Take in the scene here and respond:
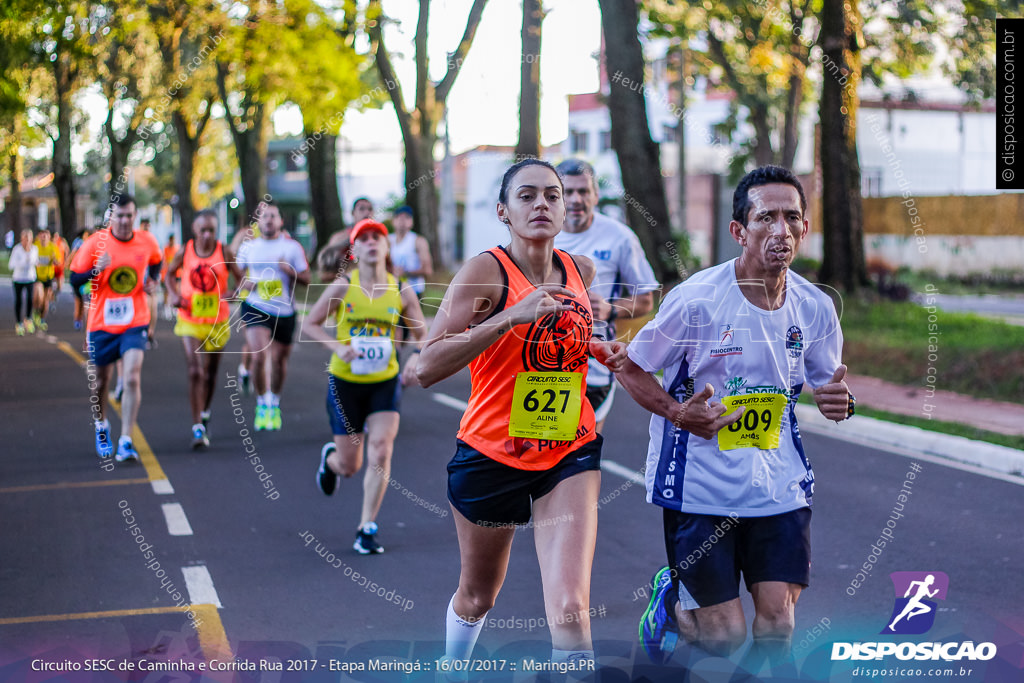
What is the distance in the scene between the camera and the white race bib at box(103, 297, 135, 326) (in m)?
9.25

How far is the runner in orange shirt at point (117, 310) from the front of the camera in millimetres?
9234

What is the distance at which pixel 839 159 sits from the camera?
740 inches

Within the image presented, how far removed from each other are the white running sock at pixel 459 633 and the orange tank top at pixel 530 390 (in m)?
0.62

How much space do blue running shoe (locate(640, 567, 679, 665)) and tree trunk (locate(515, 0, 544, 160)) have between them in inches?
495

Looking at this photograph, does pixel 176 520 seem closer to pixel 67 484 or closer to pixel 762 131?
pixel 67 484

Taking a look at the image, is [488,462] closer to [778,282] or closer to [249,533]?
[778,282]

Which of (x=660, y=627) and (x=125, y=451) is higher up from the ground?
(x=660, y=627)

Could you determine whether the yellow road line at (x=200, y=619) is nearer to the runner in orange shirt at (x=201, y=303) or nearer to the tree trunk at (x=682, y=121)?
the runner in orange shirt at (x=201, y=303)

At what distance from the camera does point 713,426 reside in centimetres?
399

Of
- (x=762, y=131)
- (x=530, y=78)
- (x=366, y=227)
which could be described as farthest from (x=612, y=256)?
(x=762, y=131)

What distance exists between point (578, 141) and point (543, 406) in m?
60.7

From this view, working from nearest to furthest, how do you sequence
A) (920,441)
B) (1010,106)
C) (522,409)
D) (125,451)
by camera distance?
(522,409) → (1010,106) → (125,451) → (920,441)

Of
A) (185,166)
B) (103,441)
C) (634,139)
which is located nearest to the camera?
(103,441)

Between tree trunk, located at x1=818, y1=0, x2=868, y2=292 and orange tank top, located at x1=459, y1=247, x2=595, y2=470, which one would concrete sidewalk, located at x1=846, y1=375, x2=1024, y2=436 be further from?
orange tank top, located at x1=459, y1=247, x2=595, y2=470
